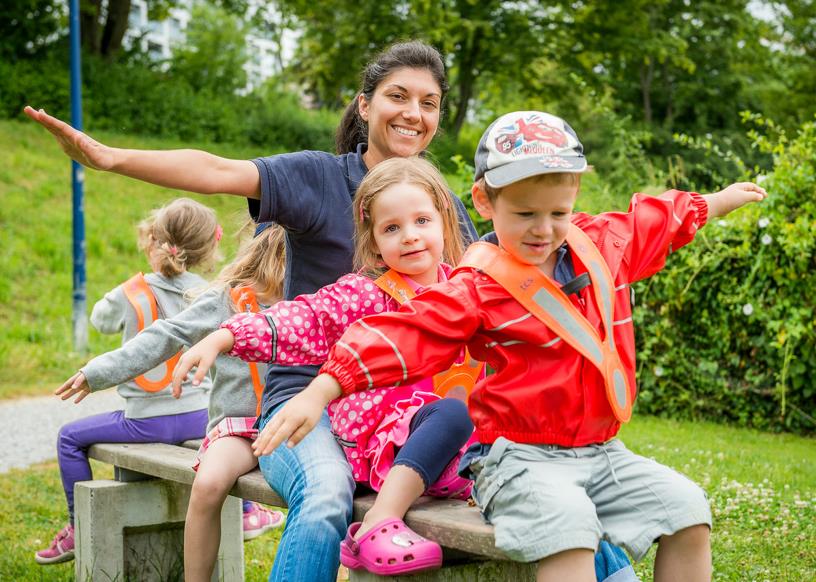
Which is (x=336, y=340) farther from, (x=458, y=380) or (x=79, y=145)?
(x=79, y=145)

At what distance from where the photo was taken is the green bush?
698cm

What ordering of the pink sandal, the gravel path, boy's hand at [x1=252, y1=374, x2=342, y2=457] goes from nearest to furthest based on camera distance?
boy's hand at [x1=252, y1=374, x2=342, y2=457], the pink sandal, the gravel path

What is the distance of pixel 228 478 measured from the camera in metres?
3.15

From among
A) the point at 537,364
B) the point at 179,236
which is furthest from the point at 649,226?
the point at 179,236

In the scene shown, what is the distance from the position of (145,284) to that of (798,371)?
4774 millimetres

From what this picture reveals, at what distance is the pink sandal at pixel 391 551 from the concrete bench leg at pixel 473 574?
0.04m

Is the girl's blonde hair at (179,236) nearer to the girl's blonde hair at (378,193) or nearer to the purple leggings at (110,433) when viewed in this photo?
the purple leggings at (110,433)

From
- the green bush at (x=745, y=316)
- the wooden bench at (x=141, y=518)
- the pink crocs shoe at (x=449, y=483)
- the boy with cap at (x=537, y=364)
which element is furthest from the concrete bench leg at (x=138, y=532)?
the green bush at (x=745, y=316)

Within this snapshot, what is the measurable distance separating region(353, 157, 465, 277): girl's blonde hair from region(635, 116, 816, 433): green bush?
4501 millimetres

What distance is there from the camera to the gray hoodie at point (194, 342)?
335cm

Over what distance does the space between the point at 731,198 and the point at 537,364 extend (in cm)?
104

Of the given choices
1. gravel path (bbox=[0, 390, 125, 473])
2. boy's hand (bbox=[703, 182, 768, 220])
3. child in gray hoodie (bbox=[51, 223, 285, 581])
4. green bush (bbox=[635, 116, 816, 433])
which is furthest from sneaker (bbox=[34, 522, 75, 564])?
green bush (bbox=[635, 116, 816, 433])

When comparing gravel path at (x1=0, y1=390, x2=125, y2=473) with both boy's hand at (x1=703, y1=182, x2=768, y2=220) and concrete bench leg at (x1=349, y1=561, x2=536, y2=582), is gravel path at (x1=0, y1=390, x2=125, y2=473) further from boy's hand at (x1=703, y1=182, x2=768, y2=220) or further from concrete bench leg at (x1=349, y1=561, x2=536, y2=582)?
boy's hand at (x1=703, y1=182, x2=768, y2=220)

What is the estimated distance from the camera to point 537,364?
94.4 inches
